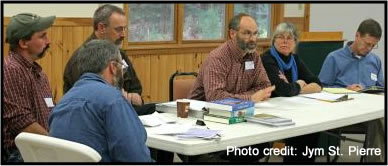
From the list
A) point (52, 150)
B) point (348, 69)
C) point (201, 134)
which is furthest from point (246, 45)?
point (52, 150)

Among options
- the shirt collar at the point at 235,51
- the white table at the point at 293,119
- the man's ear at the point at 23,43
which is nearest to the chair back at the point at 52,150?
the white table at the point at 293,119

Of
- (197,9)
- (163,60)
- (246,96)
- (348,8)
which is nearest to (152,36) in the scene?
(163,60)

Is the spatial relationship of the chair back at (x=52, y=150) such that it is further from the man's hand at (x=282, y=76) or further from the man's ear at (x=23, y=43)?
the man's hand at (x=282, y=76)

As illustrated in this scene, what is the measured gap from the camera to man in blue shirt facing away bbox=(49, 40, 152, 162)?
2.36 meters

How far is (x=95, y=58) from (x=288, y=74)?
2164 millimetres

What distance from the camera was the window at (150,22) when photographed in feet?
21.0

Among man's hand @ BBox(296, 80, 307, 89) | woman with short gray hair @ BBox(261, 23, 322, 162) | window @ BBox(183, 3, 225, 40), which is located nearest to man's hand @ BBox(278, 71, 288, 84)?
woman with short gray hair @ BBox(261, 23, 322, 162)

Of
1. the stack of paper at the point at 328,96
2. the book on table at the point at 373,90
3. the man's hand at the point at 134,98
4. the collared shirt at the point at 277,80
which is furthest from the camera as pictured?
the book on table at the point at 373,90

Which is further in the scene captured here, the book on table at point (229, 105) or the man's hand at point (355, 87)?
the man's hand at point (355, 87)

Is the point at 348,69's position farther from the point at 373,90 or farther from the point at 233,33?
the point at 233,33

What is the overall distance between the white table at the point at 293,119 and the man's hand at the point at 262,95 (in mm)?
48

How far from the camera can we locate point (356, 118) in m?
3.54

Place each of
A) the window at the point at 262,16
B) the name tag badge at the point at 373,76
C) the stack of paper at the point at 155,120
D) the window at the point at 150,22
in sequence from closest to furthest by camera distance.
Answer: the stack of paper at the point at 155,120 → the name tag badge at the point at 373,76 → the window at the point at 150,22 → the window at the point at 262,16

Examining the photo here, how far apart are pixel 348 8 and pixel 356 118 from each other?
12.8ft
